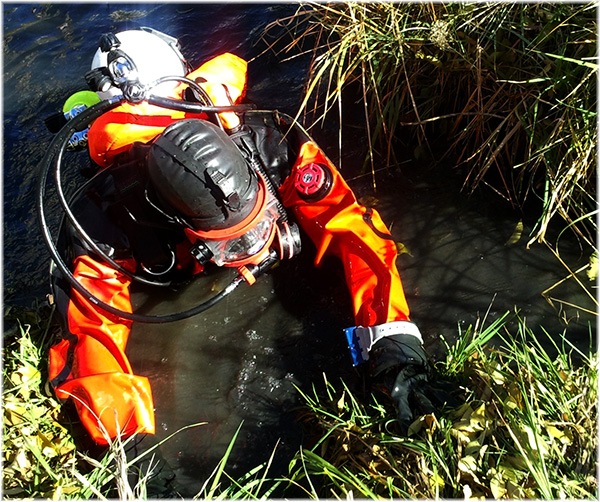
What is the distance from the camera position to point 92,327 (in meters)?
2.98

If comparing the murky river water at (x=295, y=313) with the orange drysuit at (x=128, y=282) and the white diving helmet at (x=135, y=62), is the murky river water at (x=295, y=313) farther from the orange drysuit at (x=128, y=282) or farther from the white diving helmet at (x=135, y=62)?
the white diving helmet at (x=135, y=62)

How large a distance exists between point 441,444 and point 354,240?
3.70ft

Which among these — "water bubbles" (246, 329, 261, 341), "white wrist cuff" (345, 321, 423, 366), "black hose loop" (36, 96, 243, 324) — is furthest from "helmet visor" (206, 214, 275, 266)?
"white wrist cuff" (345, 321, 423, 366)

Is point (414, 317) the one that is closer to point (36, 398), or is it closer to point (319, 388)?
point (319, 388)

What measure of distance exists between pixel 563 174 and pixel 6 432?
264 centimetres

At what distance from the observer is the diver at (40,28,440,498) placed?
260cm

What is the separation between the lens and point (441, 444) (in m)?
2.13

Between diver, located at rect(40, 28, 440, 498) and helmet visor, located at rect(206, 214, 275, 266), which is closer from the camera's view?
diver, located at rect(40, 28, 440, 498)

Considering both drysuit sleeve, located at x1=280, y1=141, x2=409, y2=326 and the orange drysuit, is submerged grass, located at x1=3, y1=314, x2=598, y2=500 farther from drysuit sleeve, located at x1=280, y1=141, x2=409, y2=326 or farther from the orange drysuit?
drysuit sleeve, located at x1=280, y1=141, x2=409, y2=326

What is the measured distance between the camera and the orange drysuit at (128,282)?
8.98 feet

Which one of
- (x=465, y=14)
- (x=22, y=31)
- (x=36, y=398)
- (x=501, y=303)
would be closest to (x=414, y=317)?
(x=501, y=303)

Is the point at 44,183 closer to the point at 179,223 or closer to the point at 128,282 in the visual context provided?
the point at 179,223

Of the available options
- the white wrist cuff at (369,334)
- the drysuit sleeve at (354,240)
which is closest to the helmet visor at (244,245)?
the drysuit sleeve at (354,240)

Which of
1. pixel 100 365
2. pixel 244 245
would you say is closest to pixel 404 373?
pixel 244 245
